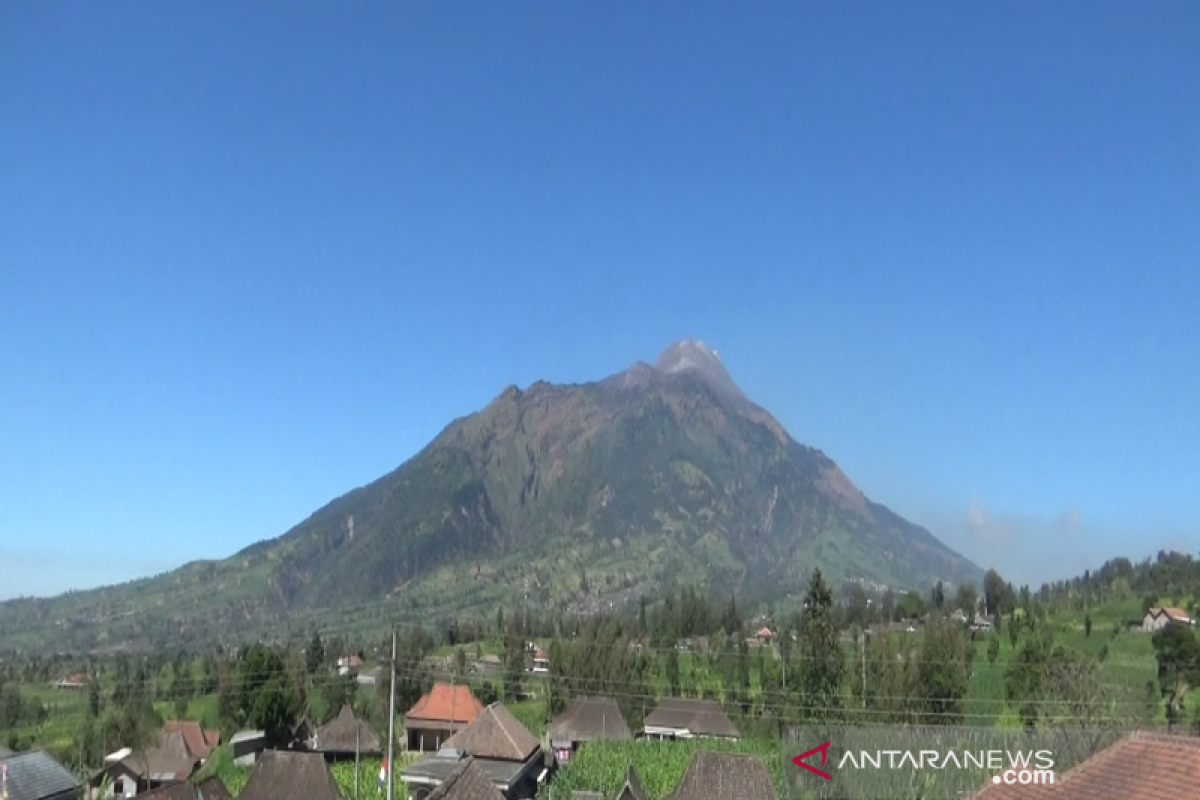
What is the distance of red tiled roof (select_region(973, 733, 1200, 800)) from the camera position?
11.5 meters

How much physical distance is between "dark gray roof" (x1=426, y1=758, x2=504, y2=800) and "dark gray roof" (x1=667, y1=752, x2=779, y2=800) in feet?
31.8

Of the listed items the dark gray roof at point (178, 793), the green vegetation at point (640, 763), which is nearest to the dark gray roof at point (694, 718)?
the green vegetation at point (640, 763)

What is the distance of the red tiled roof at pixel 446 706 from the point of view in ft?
208

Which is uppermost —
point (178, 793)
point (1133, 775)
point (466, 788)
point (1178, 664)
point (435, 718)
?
point (1133, 775)

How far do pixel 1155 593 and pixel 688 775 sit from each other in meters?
95.8

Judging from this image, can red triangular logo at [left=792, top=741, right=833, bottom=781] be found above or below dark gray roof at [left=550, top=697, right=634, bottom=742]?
above

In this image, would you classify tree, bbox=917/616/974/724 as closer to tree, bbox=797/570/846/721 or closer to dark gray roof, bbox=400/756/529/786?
tree, bbox=797/570/846/721

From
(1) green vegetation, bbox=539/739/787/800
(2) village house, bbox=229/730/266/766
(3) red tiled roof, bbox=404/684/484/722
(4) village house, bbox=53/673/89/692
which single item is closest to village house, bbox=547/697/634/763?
(1) green vegetation, bbox=539/739/787/800

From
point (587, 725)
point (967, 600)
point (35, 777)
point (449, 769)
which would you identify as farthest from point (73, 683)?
point (967, 600)

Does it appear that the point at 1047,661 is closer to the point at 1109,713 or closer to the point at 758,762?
the point at 1109,713

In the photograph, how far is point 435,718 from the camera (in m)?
63.8

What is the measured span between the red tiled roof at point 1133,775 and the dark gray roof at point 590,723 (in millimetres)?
52345

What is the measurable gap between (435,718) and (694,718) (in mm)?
16745

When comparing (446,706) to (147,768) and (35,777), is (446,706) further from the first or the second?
(35,777)
